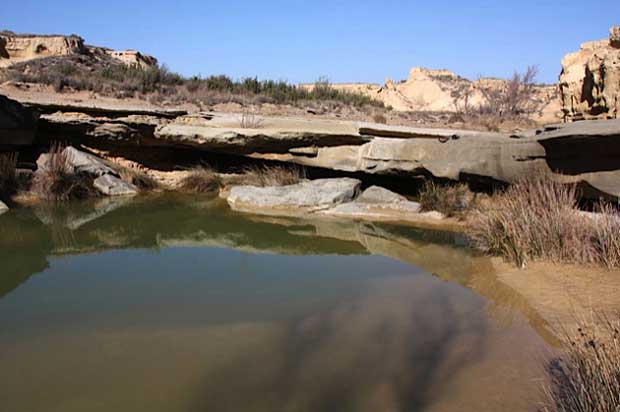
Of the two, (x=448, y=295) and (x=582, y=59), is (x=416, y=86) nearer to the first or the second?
(x=582, y=59)

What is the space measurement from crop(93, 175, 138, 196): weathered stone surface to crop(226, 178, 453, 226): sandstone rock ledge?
2.48 m

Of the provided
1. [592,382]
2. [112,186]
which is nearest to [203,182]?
[112,186]

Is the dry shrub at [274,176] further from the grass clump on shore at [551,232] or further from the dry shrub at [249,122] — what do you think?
the grass clump on shore at [551,232]

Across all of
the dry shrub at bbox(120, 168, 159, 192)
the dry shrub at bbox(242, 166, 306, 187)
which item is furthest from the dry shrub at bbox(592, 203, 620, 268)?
the dry shrub at bbox(120, 168, 159, 192)

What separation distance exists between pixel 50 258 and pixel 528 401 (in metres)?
5.67

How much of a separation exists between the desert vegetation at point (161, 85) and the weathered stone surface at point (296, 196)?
524 centimetres

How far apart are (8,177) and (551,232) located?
9897mm

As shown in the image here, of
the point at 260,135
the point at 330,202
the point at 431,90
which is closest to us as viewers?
the point at 330,202

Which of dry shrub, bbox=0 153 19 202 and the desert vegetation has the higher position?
the desert vegetation

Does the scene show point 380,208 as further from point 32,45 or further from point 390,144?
point 32,45

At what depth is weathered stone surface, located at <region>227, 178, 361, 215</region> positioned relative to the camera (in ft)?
30.5

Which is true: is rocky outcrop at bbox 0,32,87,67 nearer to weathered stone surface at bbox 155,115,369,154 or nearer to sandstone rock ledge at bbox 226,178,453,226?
weathered stone surface at bbox 155,115,369,154

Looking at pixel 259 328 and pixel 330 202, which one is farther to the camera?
pixel 330 202

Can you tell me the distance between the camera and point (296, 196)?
9523mm
